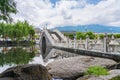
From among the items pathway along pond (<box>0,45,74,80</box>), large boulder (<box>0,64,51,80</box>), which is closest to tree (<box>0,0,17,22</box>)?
large boulder (<box>0,64,51,80</box>)

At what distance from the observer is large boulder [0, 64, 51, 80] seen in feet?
36.5

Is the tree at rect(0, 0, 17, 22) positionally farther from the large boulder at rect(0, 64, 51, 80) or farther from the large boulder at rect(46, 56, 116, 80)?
the large boulder at rect(46, 56, 116, 80)

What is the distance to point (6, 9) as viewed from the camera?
11.4m

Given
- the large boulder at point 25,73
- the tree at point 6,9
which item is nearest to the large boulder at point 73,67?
the large boulder at point 25,73

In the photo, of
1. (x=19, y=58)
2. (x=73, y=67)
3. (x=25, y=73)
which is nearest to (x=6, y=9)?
(x=25, y=73)

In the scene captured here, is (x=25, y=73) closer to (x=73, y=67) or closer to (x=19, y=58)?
(x=73, y=67)

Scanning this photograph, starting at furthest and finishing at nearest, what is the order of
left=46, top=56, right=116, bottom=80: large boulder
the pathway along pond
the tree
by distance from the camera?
the pathway along pond
left=46, top=56, right=116, bottom=80: large boulder
the tree

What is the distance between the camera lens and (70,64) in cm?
1833

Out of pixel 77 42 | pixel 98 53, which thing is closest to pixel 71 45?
pixel 77 42

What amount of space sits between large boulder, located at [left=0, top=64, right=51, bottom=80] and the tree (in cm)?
226

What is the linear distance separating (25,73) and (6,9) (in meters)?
2.83

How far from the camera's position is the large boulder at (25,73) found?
11.1 m

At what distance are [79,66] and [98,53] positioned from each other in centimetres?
906

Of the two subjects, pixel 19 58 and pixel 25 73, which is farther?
pixel 19 58
